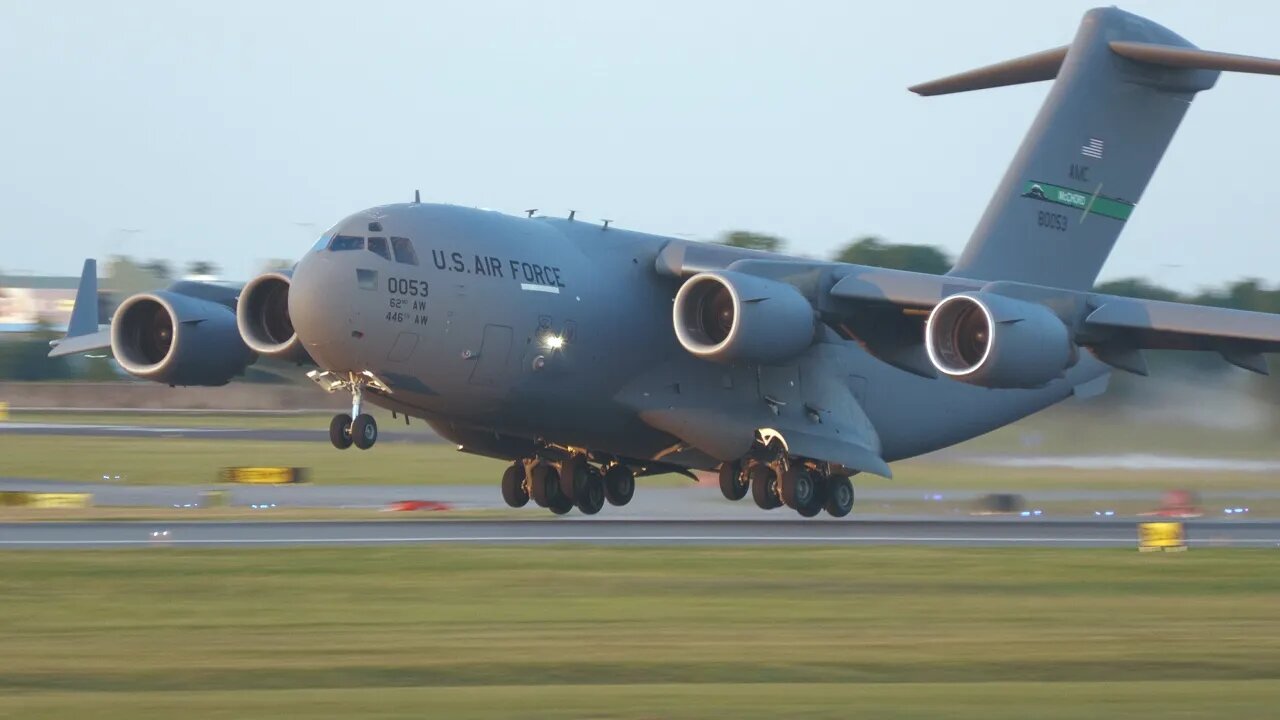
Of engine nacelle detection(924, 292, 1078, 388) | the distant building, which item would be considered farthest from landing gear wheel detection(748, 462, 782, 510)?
the distant building

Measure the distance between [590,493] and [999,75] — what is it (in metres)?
8.37

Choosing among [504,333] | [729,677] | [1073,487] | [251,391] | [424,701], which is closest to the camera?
[424,701]

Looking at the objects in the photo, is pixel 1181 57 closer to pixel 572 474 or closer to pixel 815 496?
pixel 815 496

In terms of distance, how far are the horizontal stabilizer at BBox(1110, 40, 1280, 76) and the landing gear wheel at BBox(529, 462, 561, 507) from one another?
29.9 ft

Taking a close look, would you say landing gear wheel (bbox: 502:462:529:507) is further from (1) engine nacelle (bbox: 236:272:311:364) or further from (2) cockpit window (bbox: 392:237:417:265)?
(2) cockpit window (bbox: 392:237:417:265)

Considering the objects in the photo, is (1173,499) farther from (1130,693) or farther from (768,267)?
(1130,693)

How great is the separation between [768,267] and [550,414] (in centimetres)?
303

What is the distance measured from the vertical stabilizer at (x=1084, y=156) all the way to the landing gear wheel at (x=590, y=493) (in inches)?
211

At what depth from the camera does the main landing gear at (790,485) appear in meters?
21.0

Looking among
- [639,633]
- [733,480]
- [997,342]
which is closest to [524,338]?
→ [733,480]

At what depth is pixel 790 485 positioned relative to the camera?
2095 cm

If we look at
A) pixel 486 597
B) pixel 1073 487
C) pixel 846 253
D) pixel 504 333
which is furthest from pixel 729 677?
pixel 846 253

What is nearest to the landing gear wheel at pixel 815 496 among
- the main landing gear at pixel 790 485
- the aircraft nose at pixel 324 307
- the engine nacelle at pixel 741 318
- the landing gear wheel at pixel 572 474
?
the main landing gear at pixel 790 485

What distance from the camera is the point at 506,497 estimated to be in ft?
71.6
